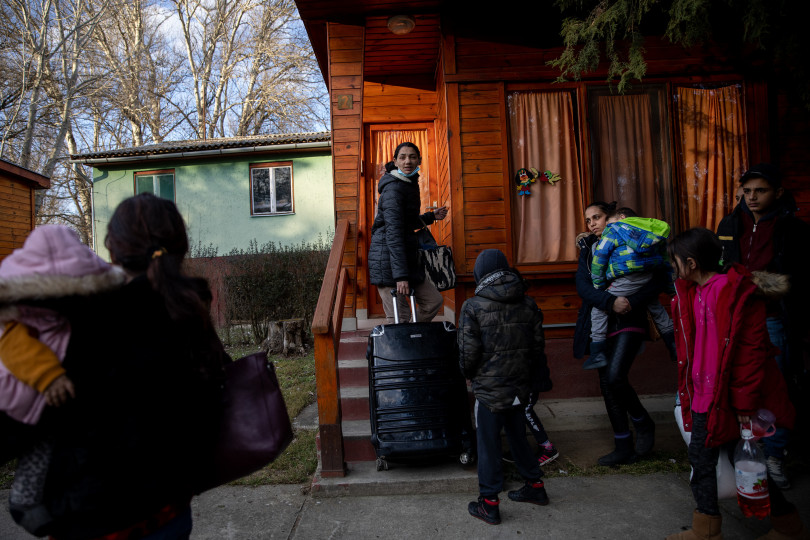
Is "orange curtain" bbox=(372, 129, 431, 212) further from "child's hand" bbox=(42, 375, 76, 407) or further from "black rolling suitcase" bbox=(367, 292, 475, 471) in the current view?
"child's hand" bbox=(42, 375, 76, 407)

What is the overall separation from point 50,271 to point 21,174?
1797cm

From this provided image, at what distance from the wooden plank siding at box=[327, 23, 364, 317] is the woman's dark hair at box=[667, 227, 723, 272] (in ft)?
11.2

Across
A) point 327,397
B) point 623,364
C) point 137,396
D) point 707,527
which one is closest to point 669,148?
point 623,364

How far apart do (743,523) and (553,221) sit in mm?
3063

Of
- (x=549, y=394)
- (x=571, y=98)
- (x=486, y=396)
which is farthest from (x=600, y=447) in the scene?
(x=571, y=98)

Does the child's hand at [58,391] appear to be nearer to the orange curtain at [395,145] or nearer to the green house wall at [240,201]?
the orange curtain at [395,145]

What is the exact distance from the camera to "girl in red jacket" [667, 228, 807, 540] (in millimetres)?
2361

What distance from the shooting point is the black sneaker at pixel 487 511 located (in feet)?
9.79

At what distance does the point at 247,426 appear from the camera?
1.59 m

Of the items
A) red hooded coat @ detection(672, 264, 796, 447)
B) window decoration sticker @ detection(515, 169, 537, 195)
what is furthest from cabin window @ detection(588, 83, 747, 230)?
red hooded coat @ detection(672, 264, 796, 447)

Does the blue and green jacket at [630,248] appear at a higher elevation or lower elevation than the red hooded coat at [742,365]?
higher

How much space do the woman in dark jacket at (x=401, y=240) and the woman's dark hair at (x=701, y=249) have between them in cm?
198

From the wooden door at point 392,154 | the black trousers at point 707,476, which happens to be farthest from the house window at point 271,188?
the black trousers at point 707,476

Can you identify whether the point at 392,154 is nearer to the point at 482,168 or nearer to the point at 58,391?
the point at 482,168
